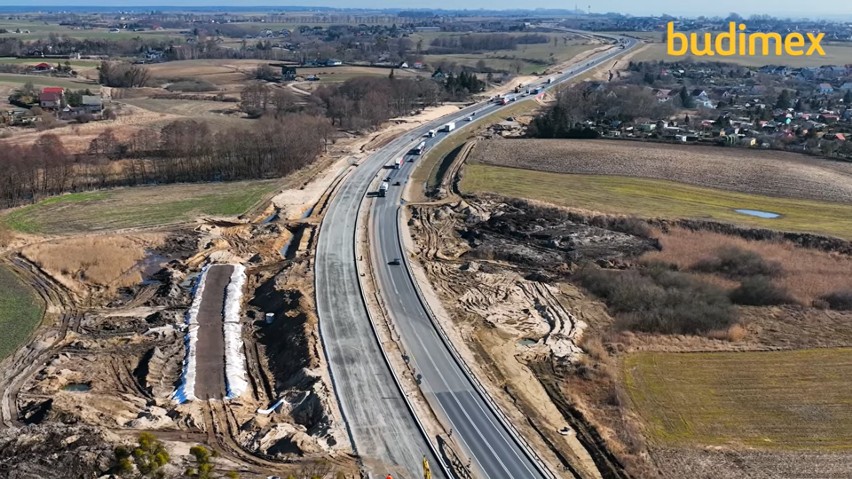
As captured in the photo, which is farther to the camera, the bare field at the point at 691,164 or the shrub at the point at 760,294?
the bare field at the point at 691,164

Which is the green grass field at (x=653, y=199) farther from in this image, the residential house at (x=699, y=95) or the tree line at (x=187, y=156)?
the residential house at (x=699, y=95)

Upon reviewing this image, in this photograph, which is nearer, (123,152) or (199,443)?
(199,443)

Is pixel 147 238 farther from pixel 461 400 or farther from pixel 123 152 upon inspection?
pixel 461 400

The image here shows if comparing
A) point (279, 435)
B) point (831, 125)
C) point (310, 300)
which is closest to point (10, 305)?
point (310, 300)

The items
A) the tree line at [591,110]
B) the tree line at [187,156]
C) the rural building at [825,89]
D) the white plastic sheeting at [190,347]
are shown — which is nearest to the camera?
the white plastic sheeting at [190,347]

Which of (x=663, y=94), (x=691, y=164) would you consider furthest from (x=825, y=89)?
(x=691, y=164)

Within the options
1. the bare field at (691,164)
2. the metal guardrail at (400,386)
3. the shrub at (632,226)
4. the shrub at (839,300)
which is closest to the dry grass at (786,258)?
the shrub at (839,300)

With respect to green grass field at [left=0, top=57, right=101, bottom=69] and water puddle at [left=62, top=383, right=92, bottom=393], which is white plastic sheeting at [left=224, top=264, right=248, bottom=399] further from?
green grass field at [left=0, top=57, right=101, bottom=69]
